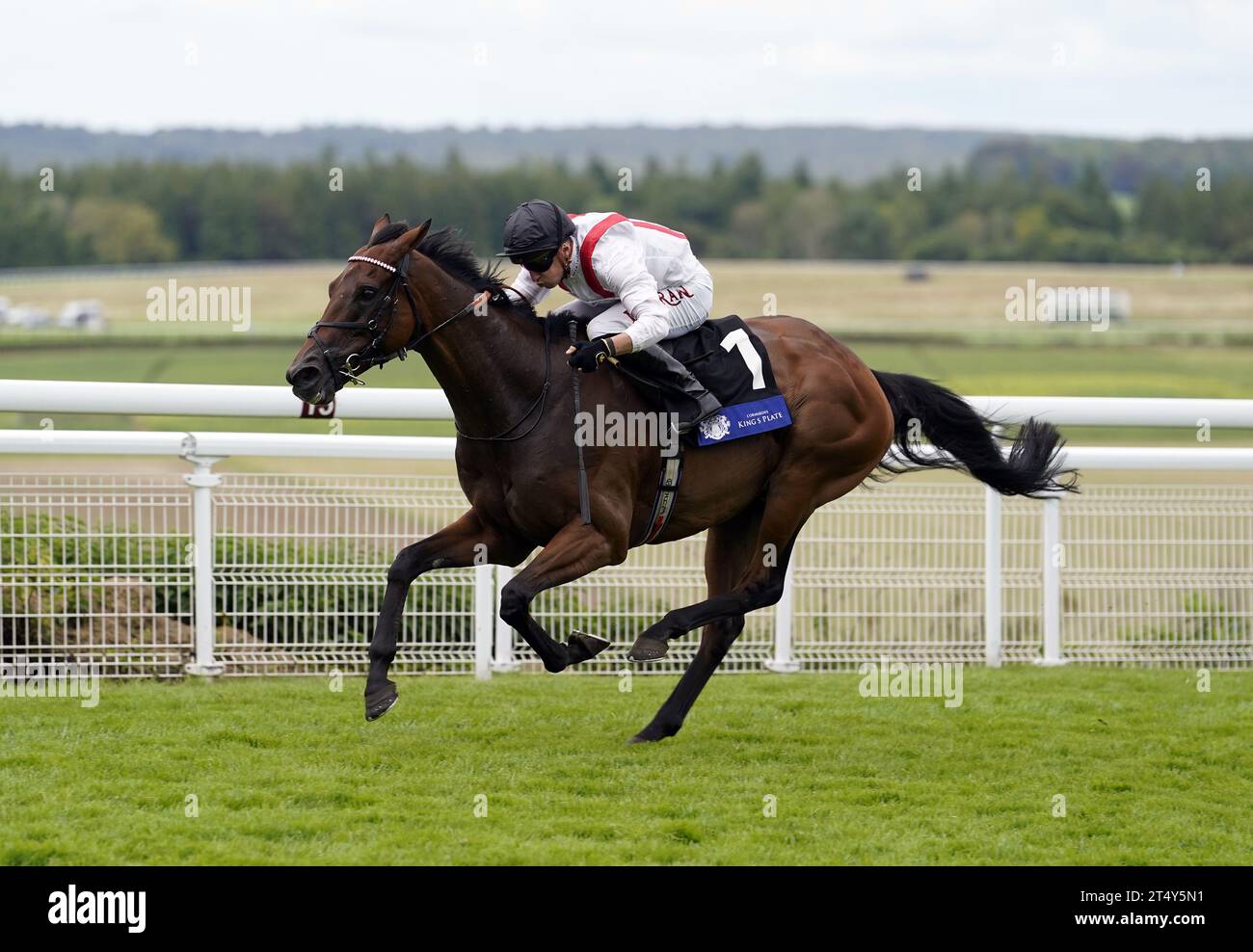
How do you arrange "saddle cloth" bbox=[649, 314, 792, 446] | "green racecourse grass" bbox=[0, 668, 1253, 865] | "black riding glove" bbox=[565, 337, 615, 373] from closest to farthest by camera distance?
"green racecourse grass" bbox=[0, 668, 1253, 865] < "black riding glove" bbox=[565, 337, 615, 373] < "saddle cloth" bbox=[649, 314, 792, 446]

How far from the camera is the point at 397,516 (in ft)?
21.4

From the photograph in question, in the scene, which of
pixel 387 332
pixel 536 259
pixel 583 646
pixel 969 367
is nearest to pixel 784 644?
pixel 583 646

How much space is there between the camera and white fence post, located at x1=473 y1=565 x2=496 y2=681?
251 inches

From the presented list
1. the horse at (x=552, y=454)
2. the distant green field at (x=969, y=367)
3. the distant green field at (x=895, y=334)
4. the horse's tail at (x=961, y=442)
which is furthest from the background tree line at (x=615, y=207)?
the horse at (x=552, y=454)

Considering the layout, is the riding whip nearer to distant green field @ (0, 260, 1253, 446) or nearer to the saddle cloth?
the saddle cloth

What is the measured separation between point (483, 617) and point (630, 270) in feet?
6.79

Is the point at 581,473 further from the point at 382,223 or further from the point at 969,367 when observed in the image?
the point at 969,367

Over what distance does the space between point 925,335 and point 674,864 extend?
37112mm

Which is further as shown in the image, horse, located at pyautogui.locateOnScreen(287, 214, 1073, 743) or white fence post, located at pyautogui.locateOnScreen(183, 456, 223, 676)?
white fence post, located at pyautogui.locateOnScreen(183, 456, 223, 676)

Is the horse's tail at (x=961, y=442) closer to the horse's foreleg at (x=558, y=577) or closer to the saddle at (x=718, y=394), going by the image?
the saddle at (x=718, y=394)

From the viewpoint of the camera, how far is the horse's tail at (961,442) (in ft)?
19.6

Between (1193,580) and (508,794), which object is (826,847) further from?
(1193,580)

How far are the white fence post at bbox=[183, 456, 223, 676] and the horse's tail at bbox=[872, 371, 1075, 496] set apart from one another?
264 centimetres

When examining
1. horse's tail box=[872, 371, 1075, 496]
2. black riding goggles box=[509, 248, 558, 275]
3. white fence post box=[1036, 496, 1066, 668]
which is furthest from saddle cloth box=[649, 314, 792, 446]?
white fence post box=[1036, 496, 1066, 668]
